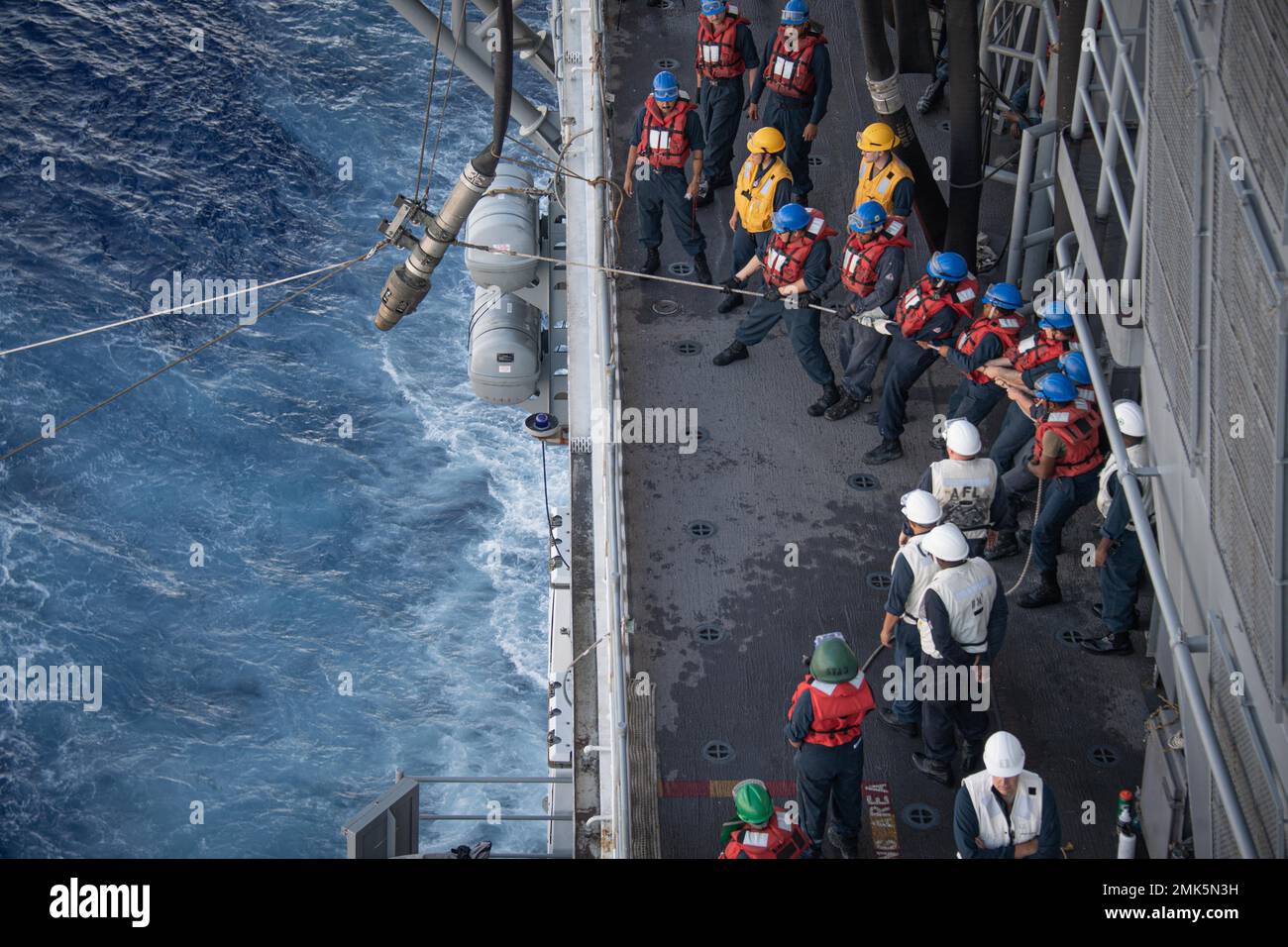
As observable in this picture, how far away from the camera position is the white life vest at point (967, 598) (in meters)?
8.82

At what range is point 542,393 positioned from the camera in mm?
16688

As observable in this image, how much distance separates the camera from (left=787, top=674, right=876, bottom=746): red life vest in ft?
27.3

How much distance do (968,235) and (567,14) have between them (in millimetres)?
5360

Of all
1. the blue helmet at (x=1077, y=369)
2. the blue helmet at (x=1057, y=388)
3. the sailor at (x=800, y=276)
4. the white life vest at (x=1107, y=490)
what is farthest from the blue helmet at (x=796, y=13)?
the white life vest at (x=1107, y=490)

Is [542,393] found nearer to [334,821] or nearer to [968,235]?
[968,235]

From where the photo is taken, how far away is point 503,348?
15.8m

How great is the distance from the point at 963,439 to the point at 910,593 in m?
1.19

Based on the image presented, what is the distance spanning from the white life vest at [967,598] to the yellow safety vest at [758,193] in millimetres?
4234

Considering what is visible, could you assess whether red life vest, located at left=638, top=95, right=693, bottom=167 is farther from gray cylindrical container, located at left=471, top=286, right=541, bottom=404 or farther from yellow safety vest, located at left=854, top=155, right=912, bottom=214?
gray cylindrical container, located at left=471, top=286, right=541, bottom=404

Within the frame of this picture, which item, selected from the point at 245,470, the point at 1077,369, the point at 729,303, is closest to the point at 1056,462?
the point at 1077,369

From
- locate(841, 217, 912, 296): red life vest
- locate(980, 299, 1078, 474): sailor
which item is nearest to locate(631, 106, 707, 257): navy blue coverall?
locate(841, 217, 912, 296): red life vest

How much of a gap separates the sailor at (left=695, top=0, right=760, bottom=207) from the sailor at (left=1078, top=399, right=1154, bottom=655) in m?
5.63

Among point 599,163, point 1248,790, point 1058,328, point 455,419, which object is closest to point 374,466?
point 455,419

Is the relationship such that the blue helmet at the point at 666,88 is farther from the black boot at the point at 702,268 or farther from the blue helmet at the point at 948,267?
the blue helmet at the point at 948,267
